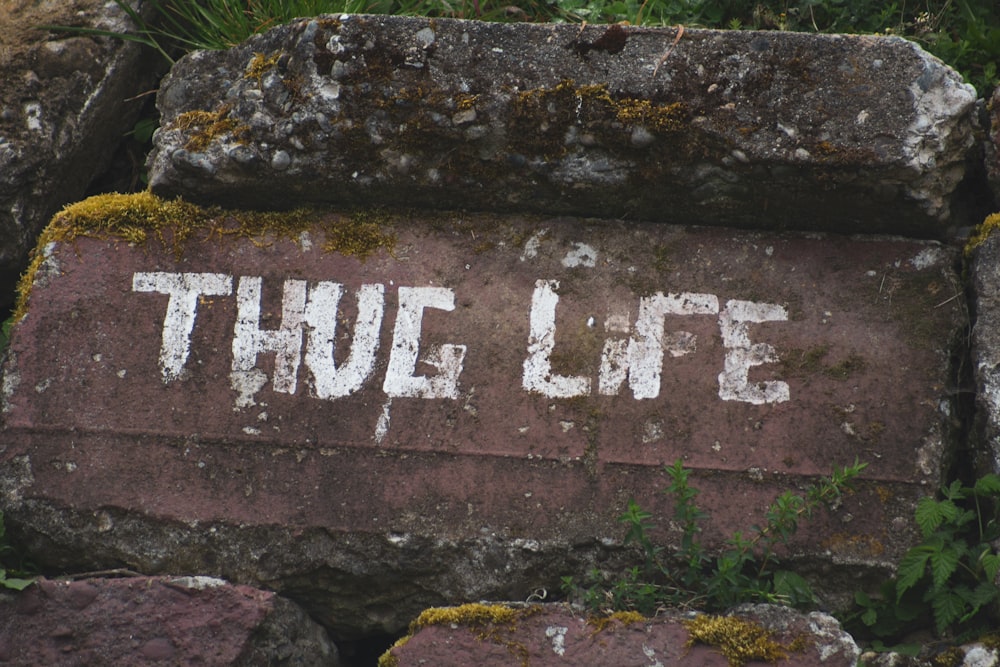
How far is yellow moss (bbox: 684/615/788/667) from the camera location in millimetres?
2010

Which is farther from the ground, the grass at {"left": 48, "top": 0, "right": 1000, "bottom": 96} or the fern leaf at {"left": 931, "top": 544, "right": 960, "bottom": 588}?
the grass at {"left": 48, "top": 0, "right": 1000, "bottom": 96}

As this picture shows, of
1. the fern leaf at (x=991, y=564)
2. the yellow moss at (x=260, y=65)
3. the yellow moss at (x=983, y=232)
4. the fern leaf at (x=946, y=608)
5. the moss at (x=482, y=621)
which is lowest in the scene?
the moss at (x=482, y=621)

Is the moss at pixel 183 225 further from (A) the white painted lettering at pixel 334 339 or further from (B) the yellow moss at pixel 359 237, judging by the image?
(A) the white painted lettering at pixel 334 339

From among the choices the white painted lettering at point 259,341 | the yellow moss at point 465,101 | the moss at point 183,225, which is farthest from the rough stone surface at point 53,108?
the yellow moss at point 465,101

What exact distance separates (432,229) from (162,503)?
0.94m

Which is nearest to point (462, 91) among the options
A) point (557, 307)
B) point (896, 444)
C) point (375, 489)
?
point (557, 307)

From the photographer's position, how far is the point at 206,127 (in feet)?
8.31

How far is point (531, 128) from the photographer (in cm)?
239

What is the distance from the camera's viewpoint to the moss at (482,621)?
2074mm

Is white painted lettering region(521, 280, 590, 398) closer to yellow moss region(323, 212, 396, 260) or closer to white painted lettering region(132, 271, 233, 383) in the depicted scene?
yellow moss region(323, 212, 396, 260)

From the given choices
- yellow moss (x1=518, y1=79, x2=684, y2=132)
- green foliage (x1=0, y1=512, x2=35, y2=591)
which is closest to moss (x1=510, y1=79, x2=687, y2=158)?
yellow moss (x1=518, y1=79, x2=684, y2=132)

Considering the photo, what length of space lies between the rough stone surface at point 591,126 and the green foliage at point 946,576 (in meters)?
0.70

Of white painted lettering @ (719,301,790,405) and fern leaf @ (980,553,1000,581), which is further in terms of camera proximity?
white painted lettering @ (719,301,790,405)

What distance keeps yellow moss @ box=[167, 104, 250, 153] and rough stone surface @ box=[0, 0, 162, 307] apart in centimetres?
47
